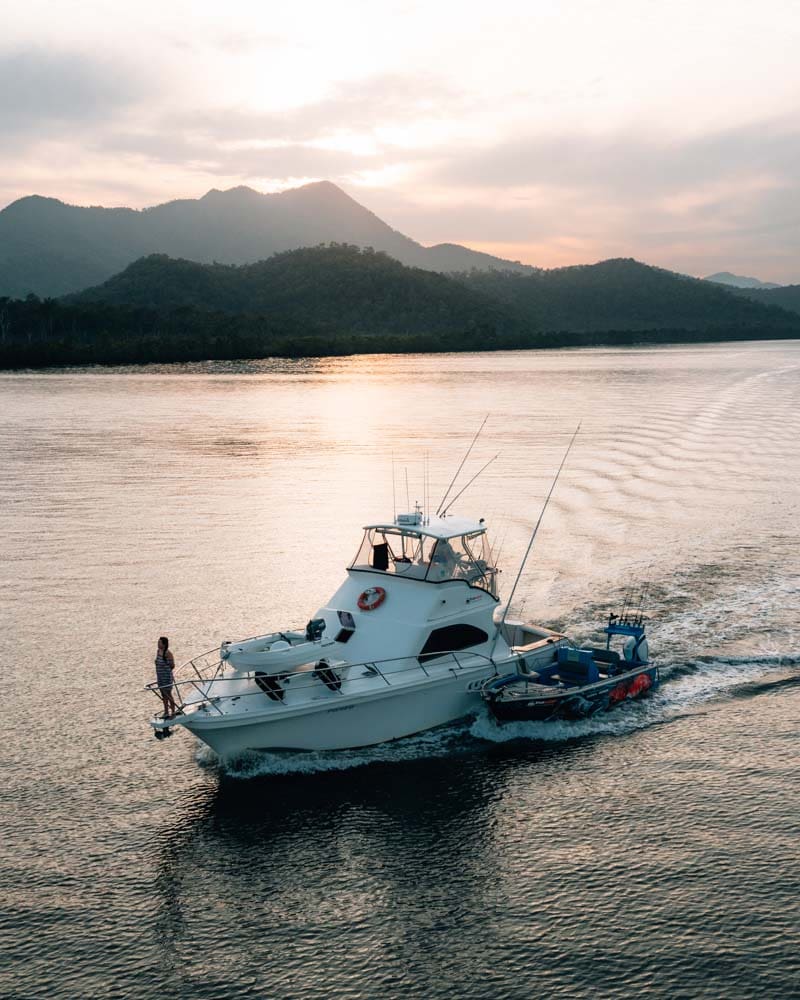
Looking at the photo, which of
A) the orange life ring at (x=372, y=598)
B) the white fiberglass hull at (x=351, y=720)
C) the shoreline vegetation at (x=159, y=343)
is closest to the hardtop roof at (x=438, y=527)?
the orange life ring at (x=372, y=598)

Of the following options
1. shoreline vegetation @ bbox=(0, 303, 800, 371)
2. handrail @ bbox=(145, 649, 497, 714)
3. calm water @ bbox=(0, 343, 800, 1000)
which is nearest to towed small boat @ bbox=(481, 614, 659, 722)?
calm water @ bbox=(0, 343, 800, 1000)

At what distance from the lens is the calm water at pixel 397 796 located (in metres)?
14.3

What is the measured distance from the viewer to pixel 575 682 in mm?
23672

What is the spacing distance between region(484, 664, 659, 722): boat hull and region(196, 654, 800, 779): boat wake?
7.0 inches

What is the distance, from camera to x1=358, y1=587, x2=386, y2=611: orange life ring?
A: 2223 centimetres

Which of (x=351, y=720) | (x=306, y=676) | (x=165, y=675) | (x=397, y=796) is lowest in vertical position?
(x=397, y=796)

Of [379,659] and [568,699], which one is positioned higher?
[379,659]

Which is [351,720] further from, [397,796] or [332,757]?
[397,796]

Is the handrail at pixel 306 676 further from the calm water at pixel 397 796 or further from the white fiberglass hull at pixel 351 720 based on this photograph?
the calm water at pixel 397 796

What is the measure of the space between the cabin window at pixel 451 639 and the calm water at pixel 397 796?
1815mm

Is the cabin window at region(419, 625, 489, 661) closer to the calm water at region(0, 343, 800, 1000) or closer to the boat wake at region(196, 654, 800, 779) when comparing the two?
the boat wake at region(196, 654, 800, 779)

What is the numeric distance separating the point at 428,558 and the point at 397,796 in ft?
19.6

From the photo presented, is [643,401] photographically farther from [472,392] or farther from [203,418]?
[203,418]

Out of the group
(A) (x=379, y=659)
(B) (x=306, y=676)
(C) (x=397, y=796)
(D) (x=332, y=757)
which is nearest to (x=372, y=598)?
(A) (x=379, y=659)
